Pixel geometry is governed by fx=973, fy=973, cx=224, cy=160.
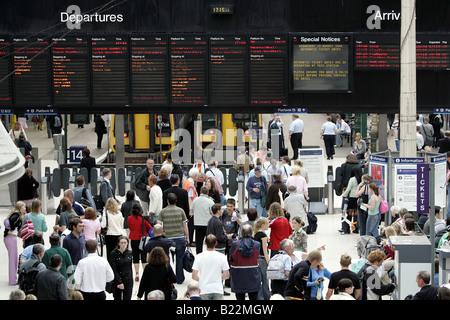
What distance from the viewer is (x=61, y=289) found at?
11.7 m

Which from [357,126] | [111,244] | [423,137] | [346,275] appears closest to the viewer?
[346,275]

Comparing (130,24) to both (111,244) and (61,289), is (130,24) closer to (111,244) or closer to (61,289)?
(111,244)

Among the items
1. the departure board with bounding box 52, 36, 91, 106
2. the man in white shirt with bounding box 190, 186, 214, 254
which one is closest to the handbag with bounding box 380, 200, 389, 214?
the man in white shirt with bounding box 190, 186, 214, 254

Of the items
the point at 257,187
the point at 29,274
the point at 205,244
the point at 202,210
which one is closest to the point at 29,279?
the point at 29,274

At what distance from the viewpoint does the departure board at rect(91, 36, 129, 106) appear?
Answer: 19.9 meters

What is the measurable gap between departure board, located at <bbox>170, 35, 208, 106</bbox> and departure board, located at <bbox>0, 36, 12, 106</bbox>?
11.1 feet

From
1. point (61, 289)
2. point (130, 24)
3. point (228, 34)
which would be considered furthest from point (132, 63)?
point (61, 289)

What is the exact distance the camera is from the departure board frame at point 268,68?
19.9 metres

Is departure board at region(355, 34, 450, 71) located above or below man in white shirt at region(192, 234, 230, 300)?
above

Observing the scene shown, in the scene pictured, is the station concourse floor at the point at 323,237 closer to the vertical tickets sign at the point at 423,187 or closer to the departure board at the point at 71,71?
the vertical tickets sign at the point at 423,187

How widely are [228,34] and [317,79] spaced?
80.1 inches

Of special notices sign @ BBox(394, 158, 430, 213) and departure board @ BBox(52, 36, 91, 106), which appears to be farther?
departure board @ BBox(52, 36, 91, 106)

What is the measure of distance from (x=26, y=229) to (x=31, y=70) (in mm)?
6142

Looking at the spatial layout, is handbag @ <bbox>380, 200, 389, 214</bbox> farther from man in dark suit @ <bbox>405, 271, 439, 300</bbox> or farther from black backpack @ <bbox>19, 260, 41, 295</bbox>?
black backpack @ <bbox>19, 260, 41, 295</bbox>
